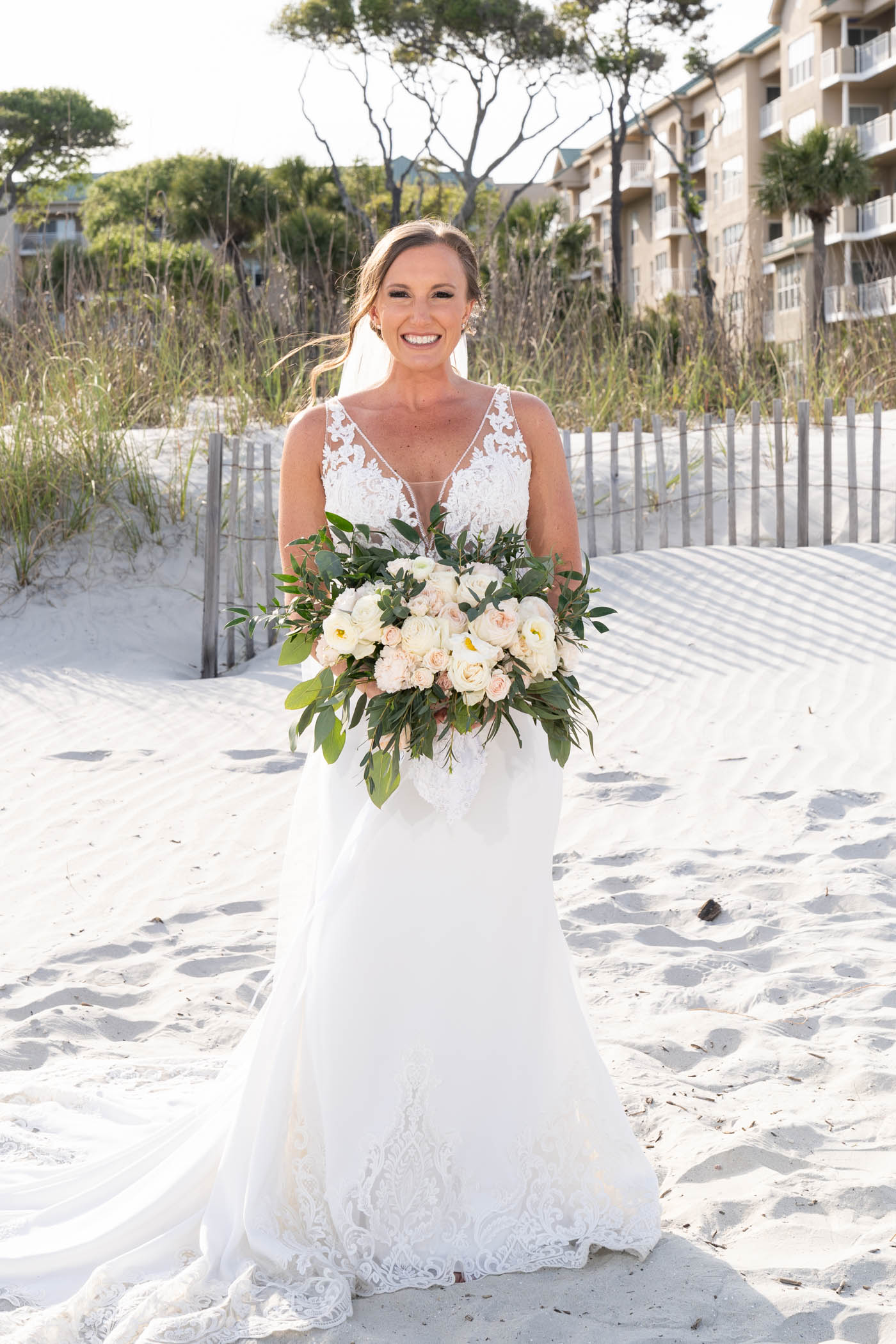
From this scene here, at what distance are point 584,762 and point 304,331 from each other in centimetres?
628

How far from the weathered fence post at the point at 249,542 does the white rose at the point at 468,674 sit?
6975 millimetres

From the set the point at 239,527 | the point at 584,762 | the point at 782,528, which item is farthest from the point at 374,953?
the point at 782,528

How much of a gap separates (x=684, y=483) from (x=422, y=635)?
848 centimetres

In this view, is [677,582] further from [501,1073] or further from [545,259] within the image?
[501,1073]

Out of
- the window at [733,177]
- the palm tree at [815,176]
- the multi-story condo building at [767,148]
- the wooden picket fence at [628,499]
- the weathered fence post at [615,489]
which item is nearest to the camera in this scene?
the wooden picket fence at [628,499]

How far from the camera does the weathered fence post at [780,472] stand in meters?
10.4

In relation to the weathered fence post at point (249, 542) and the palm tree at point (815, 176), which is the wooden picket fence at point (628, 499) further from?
the palm tree at point (815, 176)

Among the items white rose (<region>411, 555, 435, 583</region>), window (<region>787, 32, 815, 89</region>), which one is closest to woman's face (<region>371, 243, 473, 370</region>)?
white rose (<region>411, 555, 435, 583</region>)

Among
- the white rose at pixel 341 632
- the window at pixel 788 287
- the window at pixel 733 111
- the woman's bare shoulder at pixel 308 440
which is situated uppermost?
the window at pixel 733 111

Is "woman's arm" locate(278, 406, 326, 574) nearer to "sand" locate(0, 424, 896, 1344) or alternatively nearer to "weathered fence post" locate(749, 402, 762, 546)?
"sand" locate(0, 424, 896, 1344)

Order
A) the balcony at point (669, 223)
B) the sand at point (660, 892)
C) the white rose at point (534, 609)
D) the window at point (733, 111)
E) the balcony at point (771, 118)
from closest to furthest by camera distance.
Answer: the white rose at point (534, 609) < the sand at point (660, 892) < the balcony at point (771, 118) < the window at point (733, 111) < the balcony at point (669, 223)

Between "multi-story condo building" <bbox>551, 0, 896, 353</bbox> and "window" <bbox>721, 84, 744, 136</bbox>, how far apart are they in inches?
1.9

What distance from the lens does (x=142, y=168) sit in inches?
1622

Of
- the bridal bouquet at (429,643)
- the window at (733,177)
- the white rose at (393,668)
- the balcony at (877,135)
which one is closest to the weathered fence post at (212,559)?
the bridal bouquet at (429,643)
